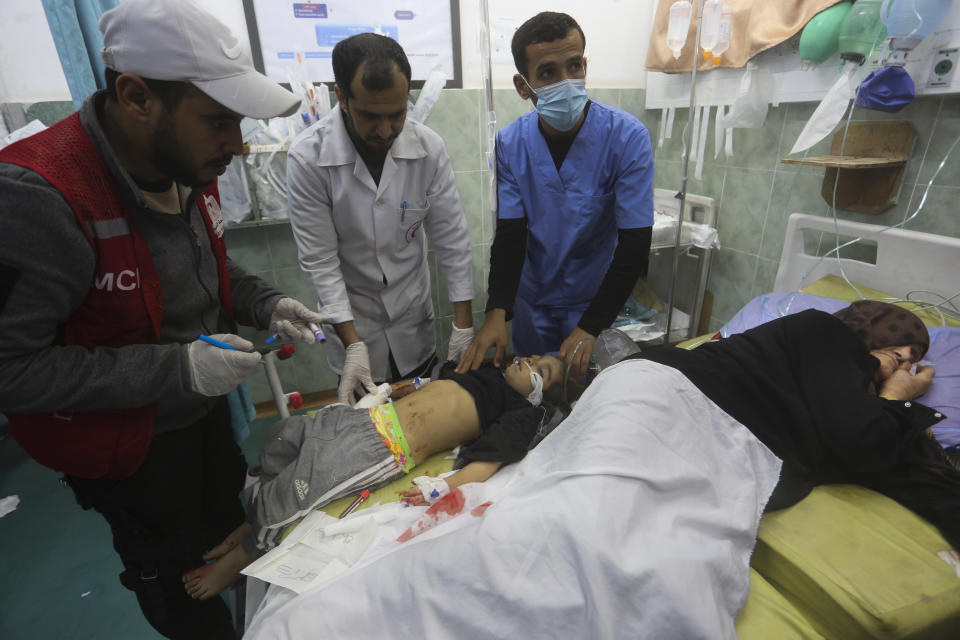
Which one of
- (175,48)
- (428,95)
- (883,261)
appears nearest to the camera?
(175,48)

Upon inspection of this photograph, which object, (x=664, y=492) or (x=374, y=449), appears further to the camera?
(x=374, y=449)

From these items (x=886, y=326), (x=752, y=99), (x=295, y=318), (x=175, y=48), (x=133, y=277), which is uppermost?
(x=175, y=48)

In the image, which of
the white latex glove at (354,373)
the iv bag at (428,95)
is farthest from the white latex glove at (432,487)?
the iv bag at (428,95)

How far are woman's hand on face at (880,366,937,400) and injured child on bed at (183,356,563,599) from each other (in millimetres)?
1007

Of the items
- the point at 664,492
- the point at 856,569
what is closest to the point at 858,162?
the point at 856,569

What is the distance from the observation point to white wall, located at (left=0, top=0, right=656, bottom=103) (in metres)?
2.06

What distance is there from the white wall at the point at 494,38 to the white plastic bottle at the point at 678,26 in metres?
0.35

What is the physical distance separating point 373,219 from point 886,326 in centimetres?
172

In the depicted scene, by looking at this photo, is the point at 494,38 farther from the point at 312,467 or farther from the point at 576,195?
the point at 312,467

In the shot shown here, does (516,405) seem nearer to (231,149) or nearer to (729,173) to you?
(231,149)

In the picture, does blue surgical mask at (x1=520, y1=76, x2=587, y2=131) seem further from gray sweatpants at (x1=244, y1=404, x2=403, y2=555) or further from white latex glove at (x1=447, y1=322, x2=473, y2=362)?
gray sweatpants at (x1=244, y1=404, x2=403, y2=555)

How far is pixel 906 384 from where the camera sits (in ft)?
4.94

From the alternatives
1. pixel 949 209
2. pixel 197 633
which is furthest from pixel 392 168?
pixel 949 209

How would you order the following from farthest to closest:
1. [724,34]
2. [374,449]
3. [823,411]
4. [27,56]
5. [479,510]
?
1. [724,34]
2. [27,56]
3. [374,449]
4. [823,411]
5. [479,510]
